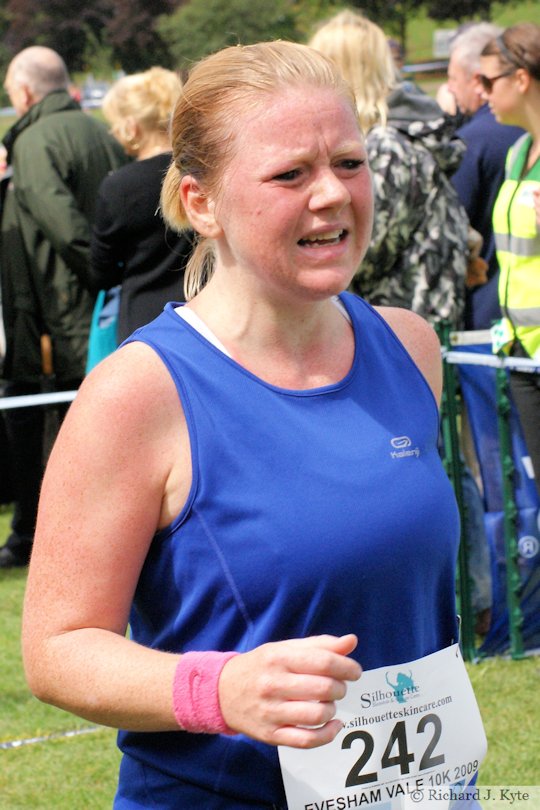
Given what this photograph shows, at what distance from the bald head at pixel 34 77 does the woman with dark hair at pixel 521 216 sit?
8.86 feet

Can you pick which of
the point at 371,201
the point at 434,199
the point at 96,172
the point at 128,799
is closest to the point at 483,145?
the point at 434,199

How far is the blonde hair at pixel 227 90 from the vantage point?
6.19 ft

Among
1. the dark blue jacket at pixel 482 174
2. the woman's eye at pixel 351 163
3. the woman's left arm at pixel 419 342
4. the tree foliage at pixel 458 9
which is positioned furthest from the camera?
the tree foliage at pixel 458 9

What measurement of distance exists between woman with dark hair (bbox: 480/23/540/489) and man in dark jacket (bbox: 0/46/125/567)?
90.0 inches

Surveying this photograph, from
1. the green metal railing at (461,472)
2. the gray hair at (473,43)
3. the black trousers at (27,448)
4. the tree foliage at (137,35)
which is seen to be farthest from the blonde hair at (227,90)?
the tree foliage at (137,35)

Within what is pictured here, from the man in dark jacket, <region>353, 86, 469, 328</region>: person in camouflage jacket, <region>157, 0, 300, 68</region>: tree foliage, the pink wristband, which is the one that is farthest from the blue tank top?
<region>157, 0, 300, 68</region>: tree foliage

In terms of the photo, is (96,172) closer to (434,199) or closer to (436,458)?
(434,199)

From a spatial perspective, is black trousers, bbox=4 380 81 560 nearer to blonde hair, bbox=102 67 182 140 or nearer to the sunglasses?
blonde hair, bbox=102 67 182 140

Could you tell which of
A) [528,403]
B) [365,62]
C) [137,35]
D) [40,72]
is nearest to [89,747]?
[528,403]

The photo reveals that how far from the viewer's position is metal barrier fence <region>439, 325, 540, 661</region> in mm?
4805

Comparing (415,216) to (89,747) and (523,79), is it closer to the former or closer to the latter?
(523,79)

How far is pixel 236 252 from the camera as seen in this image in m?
1.92

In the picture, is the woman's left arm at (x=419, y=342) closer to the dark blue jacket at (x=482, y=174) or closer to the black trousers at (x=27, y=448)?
the dark blue jacket at (x=482, y=174)

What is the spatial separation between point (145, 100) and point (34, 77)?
1.22 m
